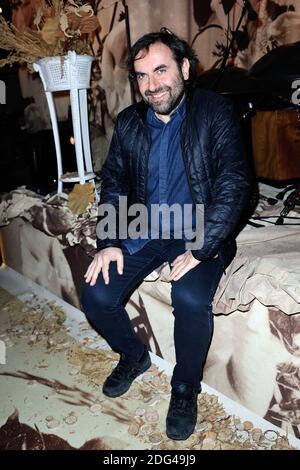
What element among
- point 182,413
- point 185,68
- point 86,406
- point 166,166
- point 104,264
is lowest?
point 86,406

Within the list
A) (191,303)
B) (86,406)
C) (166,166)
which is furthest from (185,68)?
(86,406)

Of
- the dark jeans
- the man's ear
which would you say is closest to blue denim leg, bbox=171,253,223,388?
the dark jeans

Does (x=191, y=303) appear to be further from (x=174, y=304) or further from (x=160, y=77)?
(x=160, y=77)

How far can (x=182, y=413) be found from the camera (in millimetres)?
1535

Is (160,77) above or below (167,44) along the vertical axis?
below

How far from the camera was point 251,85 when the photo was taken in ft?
7.13

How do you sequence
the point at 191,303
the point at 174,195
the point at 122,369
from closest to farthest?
the point at 191,303 < the point at 174,195 < the point at 122,369

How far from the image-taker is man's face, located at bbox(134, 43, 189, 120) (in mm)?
1598

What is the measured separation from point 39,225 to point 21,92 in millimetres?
2230

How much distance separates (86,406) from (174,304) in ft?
2.19

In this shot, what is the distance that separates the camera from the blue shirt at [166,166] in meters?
1.68

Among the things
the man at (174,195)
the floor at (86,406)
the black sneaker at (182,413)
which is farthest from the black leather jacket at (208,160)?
the floor at (86,406)
